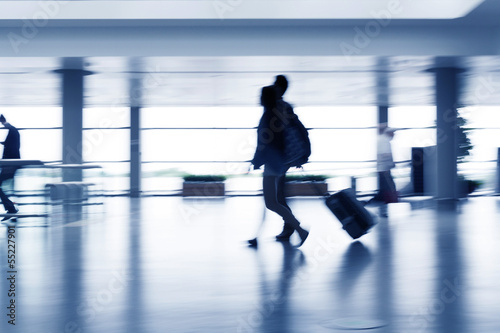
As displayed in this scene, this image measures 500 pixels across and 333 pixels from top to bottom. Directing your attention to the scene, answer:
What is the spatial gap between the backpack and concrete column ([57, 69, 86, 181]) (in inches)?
403

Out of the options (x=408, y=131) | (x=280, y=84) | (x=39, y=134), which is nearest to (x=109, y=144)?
(x=39, y=134)

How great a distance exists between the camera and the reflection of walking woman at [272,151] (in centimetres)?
621

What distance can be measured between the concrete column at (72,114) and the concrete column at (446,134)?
9.34 m

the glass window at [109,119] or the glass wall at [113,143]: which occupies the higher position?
the glass window at [109,119]

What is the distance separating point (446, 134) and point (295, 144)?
1089 cm

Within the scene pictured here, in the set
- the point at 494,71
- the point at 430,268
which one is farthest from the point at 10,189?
the point at 494,71

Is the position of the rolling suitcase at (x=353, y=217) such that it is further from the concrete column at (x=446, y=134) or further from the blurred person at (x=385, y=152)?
the concrete column at (x=446, y=134)

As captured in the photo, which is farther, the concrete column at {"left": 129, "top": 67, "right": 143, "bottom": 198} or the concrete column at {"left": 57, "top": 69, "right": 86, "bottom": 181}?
the concrete column at {"left": 129, "top": 67, "right": 143, "bottom": 198}

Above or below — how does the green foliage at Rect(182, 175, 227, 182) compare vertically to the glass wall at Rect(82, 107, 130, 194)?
below

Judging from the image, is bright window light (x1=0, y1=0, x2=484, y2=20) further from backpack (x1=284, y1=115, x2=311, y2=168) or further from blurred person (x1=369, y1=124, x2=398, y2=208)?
backpack (x1=284, y1=115, x2=311, y2=168)

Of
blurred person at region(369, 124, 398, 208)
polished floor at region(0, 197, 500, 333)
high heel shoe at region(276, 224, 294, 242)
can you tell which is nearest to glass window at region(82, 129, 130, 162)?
blurred person at region(369, 124, 398, 208)

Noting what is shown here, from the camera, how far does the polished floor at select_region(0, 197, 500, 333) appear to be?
10.2 ft

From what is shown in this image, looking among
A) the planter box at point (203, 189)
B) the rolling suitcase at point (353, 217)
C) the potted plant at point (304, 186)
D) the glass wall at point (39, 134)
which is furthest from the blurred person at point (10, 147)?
the potted plant at point (304, 186)

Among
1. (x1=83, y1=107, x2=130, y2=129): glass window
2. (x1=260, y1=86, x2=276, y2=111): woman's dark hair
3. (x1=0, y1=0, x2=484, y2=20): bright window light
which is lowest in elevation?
(x1=260, y1=86, x2=276, y2=111): woman's dark hair
